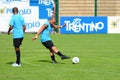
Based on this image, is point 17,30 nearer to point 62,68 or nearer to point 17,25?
point 17,25

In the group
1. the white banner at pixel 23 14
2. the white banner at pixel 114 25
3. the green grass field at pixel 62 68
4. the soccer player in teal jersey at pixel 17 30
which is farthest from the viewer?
the white banner at pixel 23 14

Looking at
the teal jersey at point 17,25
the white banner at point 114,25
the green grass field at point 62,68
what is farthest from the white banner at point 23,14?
the teal jersey at point 17,25

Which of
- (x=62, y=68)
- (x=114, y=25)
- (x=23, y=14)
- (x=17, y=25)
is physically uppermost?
(x=17, y=25)

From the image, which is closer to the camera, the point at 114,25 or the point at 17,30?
the point at 17,30

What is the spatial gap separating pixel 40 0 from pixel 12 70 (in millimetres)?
26032

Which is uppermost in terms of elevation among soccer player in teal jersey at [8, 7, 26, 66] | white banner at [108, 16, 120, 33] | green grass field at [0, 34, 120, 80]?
soccer player in teal jersey at [8, 7, 26, 66]

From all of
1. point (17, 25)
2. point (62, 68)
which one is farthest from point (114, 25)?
point (62, 68)

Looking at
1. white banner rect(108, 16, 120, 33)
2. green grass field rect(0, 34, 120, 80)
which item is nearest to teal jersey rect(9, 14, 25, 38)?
green grass field rect(0, 34, 120, 80)

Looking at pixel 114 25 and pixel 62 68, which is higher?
pixel 62 68

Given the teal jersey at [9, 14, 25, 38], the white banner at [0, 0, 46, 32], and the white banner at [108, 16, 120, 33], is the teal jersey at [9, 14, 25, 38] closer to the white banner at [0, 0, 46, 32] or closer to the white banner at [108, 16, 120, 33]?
the white banner at [0, 0, 46, 32]

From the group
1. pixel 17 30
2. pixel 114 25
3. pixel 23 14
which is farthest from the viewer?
pixel 23 14

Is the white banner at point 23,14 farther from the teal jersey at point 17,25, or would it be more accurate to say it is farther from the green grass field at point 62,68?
the teal jersey at point 17,25

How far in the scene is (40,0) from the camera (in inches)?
1607

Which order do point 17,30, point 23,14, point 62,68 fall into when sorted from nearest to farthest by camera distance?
point 62,68, point 17,30, point 23,14
